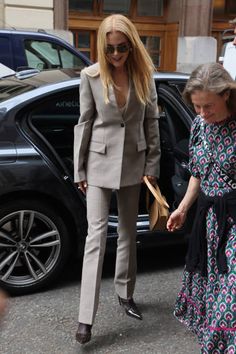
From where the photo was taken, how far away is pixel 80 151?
2.99 m

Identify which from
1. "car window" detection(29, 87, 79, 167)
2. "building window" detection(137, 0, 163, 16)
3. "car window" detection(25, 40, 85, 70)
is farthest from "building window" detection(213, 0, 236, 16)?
"car window" detection(29, 87, 79, 167)

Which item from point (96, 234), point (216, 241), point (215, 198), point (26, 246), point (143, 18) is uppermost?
point (143, 18)

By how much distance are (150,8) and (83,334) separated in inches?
536

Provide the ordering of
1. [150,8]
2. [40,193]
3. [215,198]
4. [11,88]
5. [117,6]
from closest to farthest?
[215,198] → [40,193] → [11,88] → [117,6] → [150,8]

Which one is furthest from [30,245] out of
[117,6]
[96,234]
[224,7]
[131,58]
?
[224,7]

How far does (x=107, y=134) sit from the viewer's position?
2965mm

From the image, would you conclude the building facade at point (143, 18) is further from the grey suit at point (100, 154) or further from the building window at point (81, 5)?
the grey suit at point (100, 154)

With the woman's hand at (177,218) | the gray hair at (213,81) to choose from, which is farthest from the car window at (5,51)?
the gray hair at (213,81)

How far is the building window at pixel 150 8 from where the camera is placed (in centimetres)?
1505

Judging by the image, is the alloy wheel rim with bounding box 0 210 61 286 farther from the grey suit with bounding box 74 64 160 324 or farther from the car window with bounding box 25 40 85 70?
the car window with bounding box 25 40 85 70

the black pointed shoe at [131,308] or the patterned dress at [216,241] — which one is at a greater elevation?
the patterned dress at [216,241]

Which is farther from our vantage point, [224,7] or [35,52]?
[224,7]

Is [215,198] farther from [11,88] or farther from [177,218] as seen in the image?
[11,88]

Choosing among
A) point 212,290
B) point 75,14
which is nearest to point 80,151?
point 212,290
